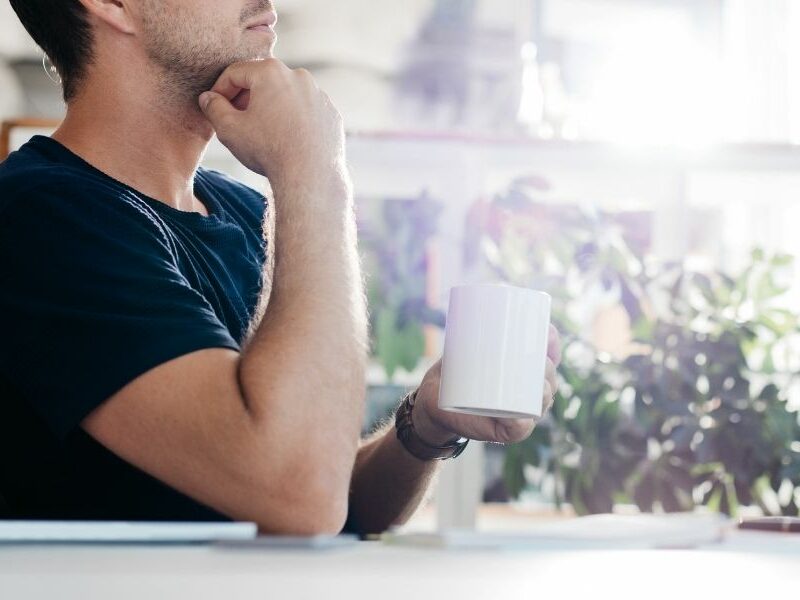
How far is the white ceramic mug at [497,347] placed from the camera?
94 centimetres

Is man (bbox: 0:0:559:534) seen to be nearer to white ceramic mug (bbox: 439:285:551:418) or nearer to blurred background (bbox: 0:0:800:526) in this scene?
white ceramic mug (bbox: 439:285:551:418)

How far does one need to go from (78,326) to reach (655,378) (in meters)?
1.96

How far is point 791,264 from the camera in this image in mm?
2723

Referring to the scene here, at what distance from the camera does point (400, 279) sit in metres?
2.72

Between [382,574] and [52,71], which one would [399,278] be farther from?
[382,574]

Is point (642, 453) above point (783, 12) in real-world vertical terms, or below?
below

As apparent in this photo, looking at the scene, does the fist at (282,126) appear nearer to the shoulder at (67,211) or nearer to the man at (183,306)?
the man at (183,306)

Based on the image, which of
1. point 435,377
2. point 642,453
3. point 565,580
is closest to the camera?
point 565,580

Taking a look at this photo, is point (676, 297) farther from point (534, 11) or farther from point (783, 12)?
point (783, 12)

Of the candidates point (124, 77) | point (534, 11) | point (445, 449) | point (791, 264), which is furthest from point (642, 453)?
point (534, 11)

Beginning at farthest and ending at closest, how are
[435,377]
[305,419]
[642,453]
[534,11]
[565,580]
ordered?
[534,11], [642,453], [435,377], [305,419], [565,580]

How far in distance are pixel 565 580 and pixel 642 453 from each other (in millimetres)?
2305

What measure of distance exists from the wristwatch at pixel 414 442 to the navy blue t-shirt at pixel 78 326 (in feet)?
1.09

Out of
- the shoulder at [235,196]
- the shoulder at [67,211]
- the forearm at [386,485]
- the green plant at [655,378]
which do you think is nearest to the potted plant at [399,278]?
the green plant at [655,378]
